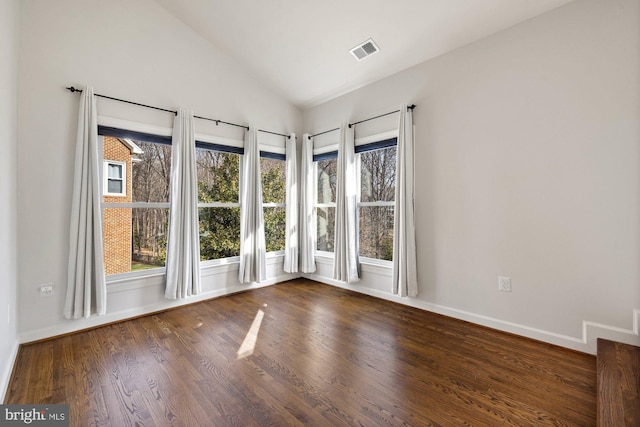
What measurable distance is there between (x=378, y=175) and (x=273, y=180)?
64.4 inches

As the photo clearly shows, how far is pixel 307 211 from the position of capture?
4605 mm

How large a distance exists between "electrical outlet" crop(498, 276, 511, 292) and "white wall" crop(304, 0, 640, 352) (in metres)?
0.04

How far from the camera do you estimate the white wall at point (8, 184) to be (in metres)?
1.90

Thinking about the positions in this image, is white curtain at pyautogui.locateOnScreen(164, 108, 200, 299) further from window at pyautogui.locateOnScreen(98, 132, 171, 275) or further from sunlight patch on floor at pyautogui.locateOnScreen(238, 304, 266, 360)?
sunlight patch on floor at pyautogui.locateOnScreen(238, 304, 266, 360)

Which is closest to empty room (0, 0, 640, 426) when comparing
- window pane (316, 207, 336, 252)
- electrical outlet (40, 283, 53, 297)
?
electrical outlet (40, 283, 53, 297)

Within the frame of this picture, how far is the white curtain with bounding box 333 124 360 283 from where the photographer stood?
4.00m

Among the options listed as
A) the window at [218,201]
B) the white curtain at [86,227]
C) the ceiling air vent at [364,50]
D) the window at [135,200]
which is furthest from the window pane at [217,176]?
the ceiling air vent at [364,50]

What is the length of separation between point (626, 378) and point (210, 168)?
422cm

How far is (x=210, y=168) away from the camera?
3930mm

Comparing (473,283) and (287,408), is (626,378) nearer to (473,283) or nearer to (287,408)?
(473,283)

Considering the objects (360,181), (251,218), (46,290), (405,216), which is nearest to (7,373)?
(46,290)

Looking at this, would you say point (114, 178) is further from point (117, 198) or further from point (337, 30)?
point (337, 30)

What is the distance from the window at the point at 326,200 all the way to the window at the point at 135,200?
7.08ft

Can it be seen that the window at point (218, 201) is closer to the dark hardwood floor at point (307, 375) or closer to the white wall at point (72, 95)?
the white wall at point (72, 95)
